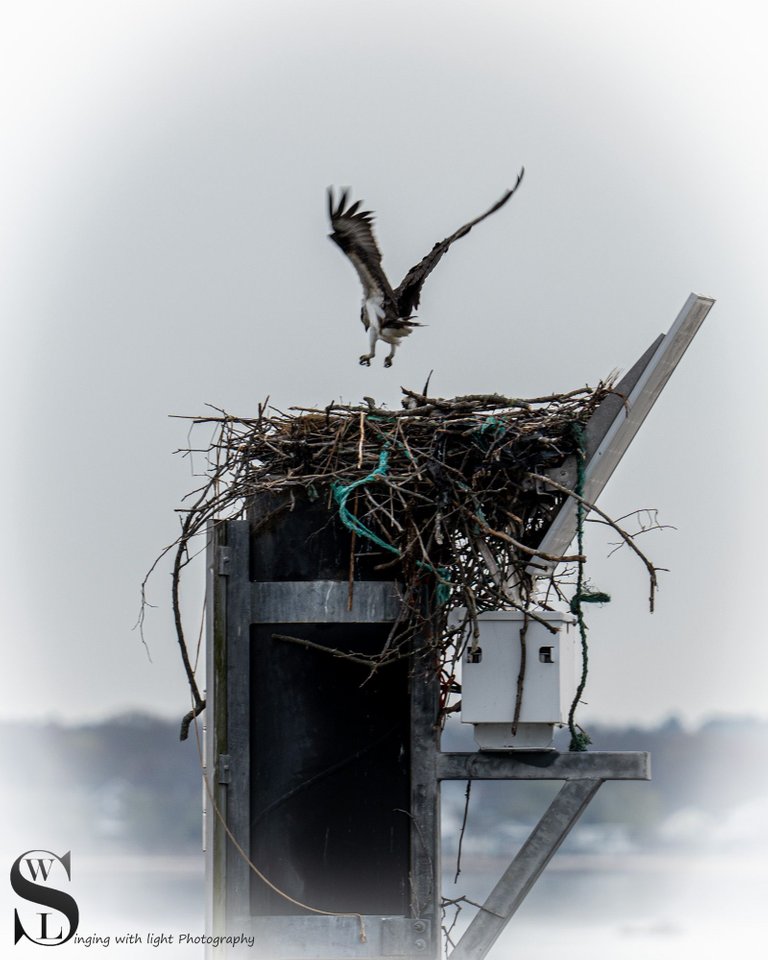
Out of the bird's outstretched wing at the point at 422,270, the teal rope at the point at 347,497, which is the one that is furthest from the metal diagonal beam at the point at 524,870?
the bird's outstretched wing at the point at 422,270

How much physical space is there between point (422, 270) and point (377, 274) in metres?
0.25

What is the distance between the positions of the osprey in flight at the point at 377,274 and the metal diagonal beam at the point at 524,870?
9.37 feet

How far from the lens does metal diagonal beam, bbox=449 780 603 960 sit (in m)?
5.70

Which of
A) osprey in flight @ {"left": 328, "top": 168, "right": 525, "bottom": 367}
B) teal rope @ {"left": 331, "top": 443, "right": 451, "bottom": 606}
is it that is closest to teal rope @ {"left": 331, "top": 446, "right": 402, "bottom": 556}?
teal rope @ {"left": 331, "top": 443, "right": 451, "bottom": 606}

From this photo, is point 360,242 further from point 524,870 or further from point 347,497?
point 524,870

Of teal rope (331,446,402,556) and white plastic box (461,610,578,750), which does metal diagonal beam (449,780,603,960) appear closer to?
white plastic box (461,610,578,750)

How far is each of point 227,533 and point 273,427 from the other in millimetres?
546

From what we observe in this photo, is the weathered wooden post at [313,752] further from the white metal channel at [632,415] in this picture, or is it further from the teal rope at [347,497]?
the white metal channel at [632,415]

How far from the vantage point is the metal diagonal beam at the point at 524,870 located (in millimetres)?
5703

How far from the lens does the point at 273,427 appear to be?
20.6ft

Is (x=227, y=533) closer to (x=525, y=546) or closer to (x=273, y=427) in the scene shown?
(x=273, y=427)

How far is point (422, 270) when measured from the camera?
7.61m

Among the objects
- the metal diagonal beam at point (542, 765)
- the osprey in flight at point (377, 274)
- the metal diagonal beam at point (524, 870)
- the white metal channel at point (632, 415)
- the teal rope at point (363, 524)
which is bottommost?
the metal diagonal beam at point (524, 870)

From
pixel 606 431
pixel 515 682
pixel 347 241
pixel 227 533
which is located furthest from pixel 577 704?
pixel 347 241
